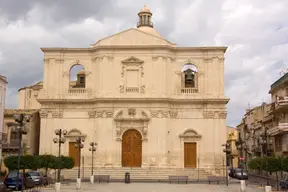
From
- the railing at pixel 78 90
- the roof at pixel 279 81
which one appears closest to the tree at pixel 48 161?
the railing at pixel 78 90

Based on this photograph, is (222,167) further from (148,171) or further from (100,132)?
(100,132)

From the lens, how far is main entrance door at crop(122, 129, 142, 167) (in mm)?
40250

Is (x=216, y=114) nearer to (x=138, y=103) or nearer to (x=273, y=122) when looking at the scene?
(x=138, y=103)

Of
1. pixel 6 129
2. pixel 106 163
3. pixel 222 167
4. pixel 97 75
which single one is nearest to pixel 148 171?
pixel 106 163

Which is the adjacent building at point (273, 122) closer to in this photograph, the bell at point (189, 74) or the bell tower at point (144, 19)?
the bell at point (189, 74)

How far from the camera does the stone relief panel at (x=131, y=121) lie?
40225mm

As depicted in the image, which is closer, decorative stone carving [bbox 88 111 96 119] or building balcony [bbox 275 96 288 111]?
building balcony [bbox 275 96 288 111]

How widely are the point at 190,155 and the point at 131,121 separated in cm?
620

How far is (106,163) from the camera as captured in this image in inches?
1563

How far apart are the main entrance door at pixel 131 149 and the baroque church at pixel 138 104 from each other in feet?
0.30

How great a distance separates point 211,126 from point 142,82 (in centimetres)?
750

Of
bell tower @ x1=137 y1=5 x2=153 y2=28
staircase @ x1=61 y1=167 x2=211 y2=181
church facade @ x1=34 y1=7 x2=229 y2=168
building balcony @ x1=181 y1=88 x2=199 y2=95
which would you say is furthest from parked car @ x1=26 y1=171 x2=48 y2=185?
bell tower @ x1=137 y1=5 x2=153 y2=28

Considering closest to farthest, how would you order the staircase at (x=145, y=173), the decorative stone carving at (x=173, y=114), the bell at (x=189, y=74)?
the staircase at (x=145, y=173), the decorative stone carving at (x=173, y=114), the bell at (x=189, y=74)

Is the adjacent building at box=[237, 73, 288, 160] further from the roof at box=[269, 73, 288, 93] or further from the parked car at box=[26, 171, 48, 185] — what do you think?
the parked car at box=[26, 171, 48, 185]
